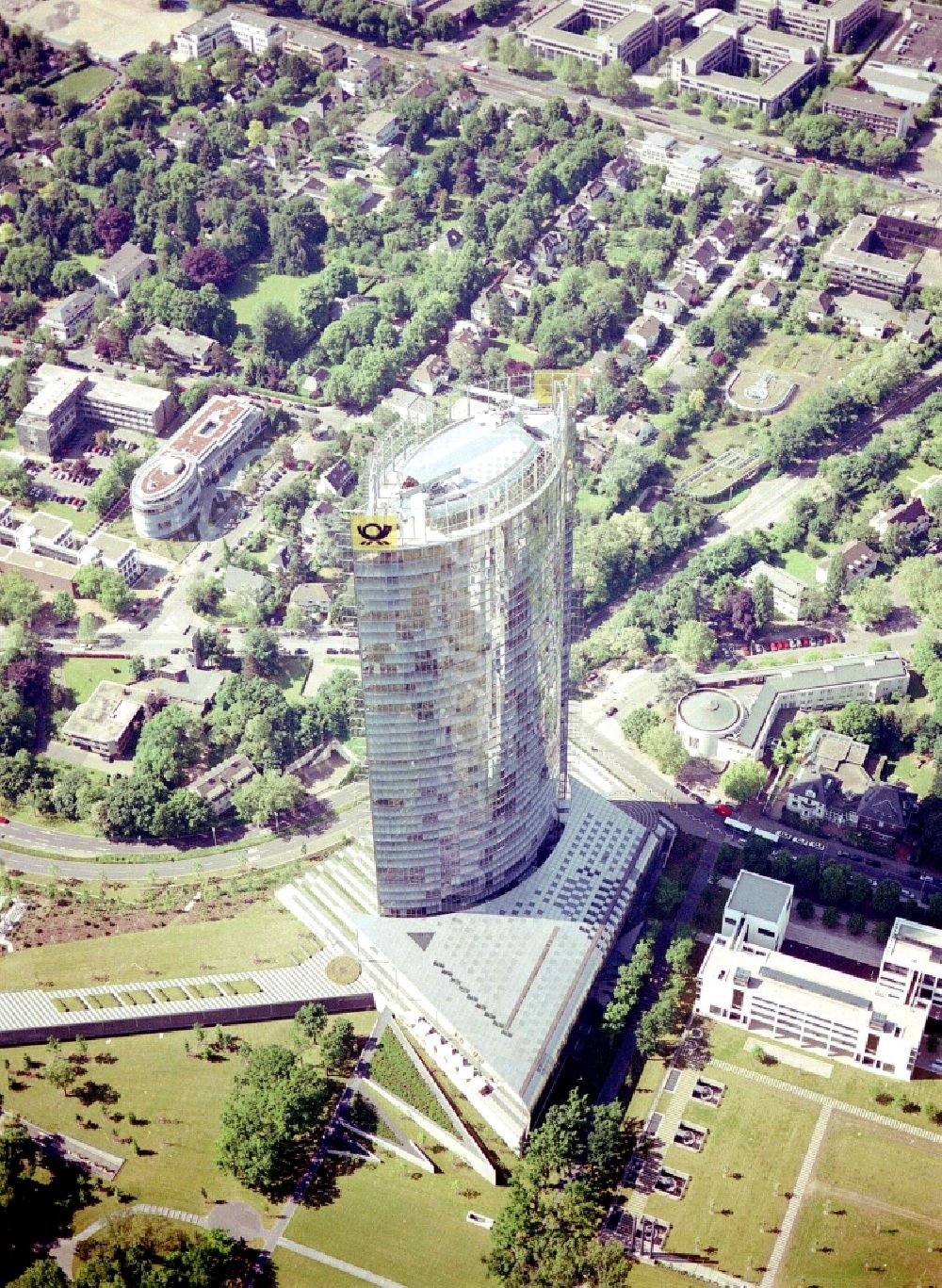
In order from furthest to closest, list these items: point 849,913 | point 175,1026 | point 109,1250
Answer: point 849,913 < point 175,1026 < point 109,1250

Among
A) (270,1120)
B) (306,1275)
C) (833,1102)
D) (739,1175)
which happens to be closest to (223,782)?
(270,1120)

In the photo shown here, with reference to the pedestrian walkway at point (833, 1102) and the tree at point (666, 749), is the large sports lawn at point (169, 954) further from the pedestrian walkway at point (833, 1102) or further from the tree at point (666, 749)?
the tree at point (666, 749)

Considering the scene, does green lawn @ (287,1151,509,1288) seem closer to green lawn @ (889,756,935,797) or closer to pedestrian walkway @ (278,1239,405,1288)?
pedestrian walkway @ (278,1239,405,1288)

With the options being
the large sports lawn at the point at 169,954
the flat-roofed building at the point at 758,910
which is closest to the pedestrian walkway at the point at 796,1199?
the flat-roofed building at the point at 758,910

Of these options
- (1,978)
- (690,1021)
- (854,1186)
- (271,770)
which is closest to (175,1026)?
(1,978)

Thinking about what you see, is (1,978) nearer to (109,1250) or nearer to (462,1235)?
(109,1250)

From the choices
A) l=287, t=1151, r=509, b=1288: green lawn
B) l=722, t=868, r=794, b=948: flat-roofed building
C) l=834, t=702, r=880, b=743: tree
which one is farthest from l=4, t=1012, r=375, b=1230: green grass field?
l=834, t=702, r=880, b=743: tree

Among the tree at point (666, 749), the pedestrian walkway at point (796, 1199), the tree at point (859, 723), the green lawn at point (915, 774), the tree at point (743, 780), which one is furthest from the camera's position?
the tree at point (859, 723)
